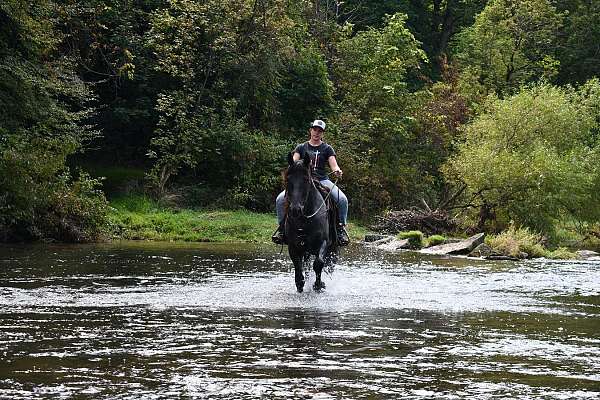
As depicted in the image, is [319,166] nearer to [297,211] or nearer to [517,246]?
[297,211]

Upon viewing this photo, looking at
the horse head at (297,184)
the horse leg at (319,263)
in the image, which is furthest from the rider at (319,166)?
the horse head at (297,184)

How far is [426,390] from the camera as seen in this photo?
257 inches

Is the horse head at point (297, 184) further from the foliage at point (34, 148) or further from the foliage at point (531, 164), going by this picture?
the foliage at point (531, 164)

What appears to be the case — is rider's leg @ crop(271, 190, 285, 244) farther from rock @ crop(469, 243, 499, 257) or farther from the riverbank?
the riverbank

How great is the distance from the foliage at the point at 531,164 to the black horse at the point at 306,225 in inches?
832

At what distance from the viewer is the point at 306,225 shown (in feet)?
45.6

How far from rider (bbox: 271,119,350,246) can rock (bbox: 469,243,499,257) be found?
12145mm

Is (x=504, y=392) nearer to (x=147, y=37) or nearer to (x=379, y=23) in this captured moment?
(x=147, y=37)

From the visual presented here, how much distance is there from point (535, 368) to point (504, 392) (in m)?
1.19

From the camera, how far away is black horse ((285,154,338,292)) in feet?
43.4

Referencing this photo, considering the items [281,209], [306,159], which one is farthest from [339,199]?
[306,159]

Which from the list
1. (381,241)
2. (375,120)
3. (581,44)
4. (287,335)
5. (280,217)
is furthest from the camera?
(581,44)

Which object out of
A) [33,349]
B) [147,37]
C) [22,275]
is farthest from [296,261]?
[147,37]

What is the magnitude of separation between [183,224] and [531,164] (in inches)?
537
